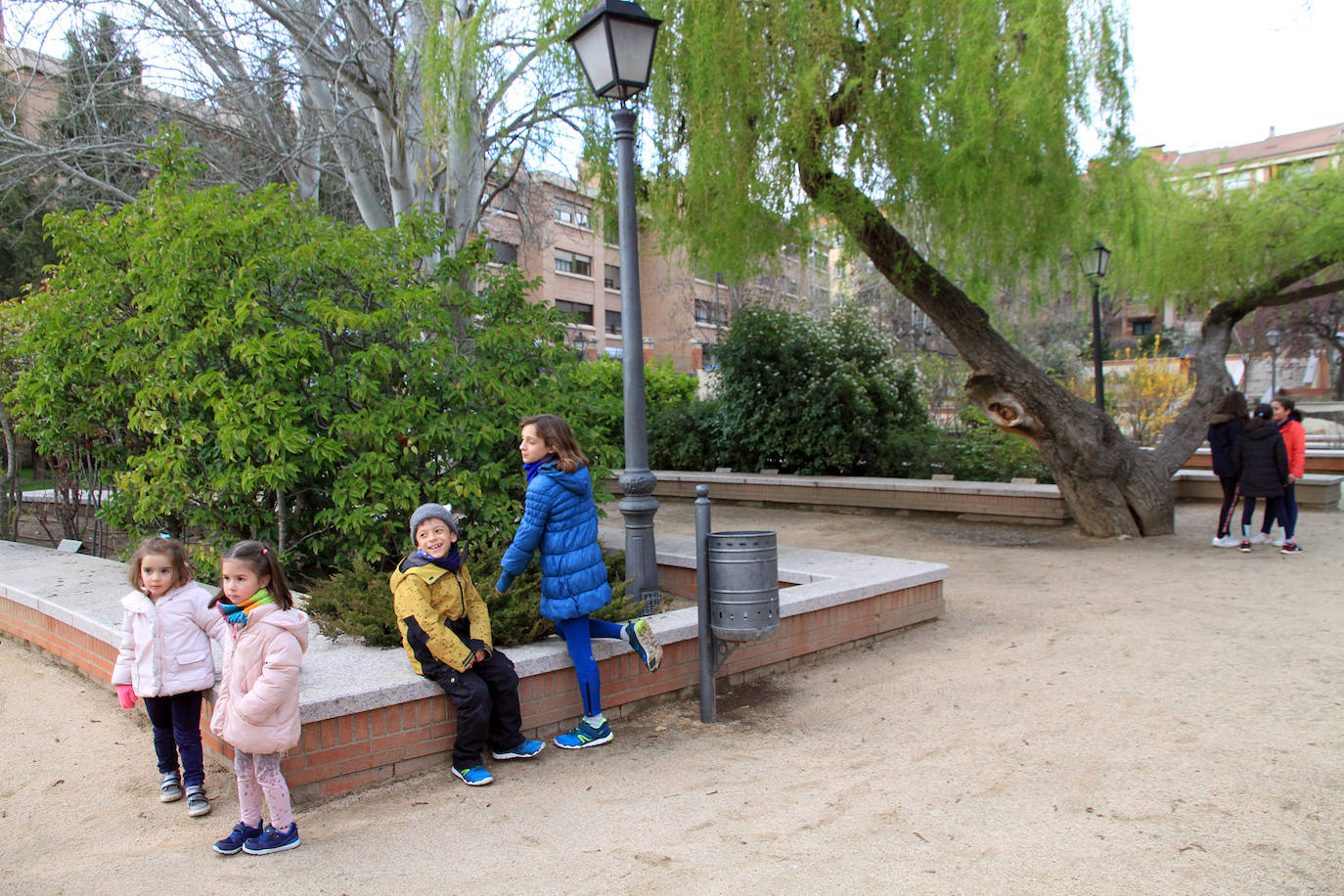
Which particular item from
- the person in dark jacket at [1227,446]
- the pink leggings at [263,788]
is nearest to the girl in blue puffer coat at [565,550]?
the pink leggings at [263,788]

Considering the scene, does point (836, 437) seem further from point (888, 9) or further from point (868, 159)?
point (888, 9)

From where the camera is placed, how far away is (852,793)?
3.79 meters

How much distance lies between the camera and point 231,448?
5590 mm

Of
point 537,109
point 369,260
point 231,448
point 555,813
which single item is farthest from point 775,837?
point 537,109

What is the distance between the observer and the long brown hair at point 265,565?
11.2ft

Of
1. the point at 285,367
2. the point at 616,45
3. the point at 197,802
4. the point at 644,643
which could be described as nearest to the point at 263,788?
the point at 197,802

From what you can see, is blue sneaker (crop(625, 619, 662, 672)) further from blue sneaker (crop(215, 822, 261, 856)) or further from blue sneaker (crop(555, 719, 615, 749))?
blue sneaker (crop(215, 822, 261, 856))

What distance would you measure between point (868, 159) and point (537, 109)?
191 inches

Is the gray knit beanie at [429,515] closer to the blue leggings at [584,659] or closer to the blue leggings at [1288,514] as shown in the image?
the blue leggings at [584,659]

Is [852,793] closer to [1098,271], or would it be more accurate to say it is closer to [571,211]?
[1098,271]

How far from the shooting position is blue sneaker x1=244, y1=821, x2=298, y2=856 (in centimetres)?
331

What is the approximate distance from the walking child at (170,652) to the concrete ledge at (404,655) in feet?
0.76

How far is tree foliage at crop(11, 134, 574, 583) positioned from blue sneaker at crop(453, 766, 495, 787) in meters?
2.27

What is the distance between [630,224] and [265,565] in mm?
3079
